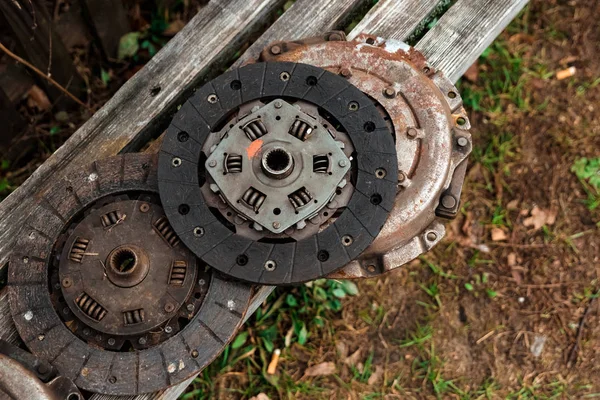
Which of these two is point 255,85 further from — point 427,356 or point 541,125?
point 541,125

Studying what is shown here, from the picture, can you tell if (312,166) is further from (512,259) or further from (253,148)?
(512,259)

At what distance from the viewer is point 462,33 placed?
2.47 m

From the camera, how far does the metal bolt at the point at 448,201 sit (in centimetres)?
227

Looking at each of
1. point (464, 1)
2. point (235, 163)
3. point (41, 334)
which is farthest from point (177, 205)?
point (464, 1)

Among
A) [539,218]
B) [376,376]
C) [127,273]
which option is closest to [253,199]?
[127,273]

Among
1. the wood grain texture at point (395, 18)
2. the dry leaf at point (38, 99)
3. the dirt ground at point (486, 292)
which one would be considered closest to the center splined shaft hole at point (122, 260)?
the dirt ground at point (486, 292)

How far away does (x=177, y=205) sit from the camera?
6.86 feet

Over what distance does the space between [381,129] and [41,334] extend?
134 cm

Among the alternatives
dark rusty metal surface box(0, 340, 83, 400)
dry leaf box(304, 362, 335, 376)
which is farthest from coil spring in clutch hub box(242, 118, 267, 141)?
dry leaf box(304, 362, 335, 376)

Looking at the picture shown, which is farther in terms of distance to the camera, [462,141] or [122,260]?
[462,141]

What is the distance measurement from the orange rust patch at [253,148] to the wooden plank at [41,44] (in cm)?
111

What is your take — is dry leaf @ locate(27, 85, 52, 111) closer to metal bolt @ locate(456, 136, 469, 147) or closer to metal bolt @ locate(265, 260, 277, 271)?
metal bolt @ locate(265, 260, 277, 271)

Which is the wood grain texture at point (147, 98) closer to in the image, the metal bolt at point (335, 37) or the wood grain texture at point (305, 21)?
the wood grain texture at point (305, 21)

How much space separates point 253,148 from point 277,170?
0.39 feet
